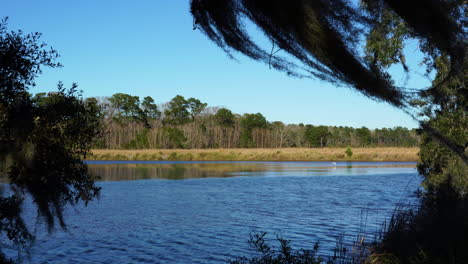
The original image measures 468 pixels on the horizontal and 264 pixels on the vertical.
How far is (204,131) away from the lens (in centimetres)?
7169

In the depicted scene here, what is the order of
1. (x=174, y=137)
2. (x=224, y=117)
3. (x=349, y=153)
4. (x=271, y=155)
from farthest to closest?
1. (x=224, y=117)
2. (x=174, y=137)
3. (x=271, y=155)
4. (x=349, y=153)

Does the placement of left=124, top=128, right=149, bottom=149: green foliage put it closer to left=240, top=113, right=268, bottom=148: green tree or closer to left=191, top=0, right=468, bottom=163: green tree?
left=240, top=113, right=268, bottom=148: green tree

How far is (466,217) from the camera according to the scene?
7.53m

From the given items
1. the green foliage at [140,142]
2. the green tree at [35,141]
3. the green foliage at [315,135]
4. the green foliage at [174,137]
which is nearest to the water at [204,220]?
the green tree at [35,141]

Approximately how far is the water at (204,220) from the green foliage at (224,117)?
175ft

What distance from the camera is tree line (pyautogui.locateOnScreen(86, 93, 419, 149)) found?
225 feet

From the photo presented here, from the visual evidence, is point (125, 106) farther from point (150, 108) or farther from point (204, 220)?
point (204, 220)

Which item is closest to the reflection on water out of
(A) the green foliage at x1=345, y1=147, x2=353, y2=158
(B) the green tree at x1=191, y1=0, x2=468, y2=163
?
(A) the green foliage at x1=345, y1=147, x2=353, y2=158

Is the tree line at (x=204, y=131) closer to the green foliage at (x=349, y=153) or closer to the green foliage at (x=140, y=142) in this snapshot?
the green foliage at (x=140, y=142)

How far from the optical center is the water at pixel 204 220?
34.2 ft

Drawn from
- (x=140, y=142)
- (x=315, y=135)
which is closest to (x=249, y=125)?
(x=315, y=135)

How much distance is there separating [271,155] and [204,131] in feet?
57.5

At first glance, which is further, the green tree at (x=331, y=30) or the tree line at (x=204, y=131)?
the tree line at (x=204, y=131)

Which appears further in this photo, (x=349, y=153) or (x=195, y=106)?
(x=195, y=106)
